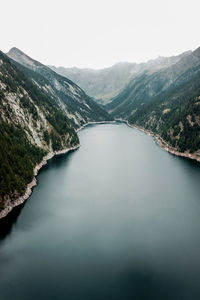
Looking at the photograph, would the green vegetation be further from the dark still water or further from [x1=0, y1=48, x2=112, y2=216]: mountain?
the dark still water

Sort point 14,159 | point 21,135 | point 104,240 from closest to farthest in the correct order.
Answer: point 104,240 < point 14,159 < point 21,135

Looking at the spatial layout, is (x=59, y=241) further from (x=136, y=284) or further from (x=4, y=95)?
(x=4, y=95)

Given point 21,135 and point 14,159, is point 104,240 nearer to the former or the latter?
point 14,159

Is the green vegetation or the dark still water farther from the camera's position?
the green vegetation

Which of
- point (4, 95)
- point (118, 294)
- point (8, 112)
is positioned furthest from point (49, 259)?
point (4, 95)

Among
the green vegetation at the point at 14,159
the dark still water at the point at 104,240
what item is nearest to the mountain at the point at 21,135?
the green vegetation at the point at 14,159

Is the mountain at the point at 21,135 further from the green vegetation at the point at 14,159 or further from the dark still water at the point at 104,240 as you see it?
the dark still water at the point at 104,240

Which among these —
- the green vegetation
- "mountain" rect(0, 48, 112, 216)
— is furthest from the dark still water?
"mountain" rect(0, 48, 112, 216)

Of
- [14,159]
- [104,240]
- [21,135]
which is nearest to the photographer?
[104,240]

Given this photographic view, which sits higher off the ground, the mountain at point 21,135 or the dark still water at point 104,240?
the mountain at point 21,135

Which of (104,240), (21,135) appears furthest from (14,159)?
(104,240)
